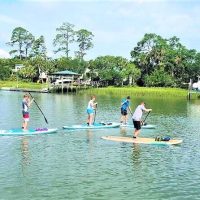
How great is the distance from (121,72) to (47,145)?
3292 inches

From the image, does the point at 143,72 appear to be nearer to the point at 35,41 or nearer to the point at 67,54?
the point at 67,54

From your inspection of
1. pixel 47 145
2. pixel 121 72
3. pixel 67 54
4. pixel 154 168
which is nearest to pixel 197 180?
pixel 154 168

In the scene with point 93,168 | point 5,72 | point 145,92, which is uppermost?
point 5,72

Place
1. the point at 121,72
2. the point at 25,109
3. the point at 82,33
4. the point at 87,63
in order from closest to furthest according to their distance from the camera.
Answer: the point at 25,109, the point at 121,72, the point at 87,63, the point at 82,33

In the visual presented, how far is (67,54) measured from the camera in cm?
13025

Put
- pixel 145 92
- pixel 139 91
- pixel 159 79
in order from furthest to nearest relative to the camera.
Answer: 1. pixel 159 79
2. pixel 139 91
3. pixel 145 92

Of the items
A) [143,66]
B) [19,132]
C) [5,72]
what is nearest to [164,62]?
[143,66]

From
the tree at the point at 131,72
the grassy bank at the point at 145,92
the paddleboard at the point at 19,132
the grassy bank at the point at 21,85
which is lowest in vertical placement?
the paddleboard at the point at 19,132

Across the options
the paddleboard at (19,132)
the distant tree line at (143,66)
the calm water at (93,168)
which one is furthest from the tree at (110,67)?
the paddleboard at (19,132)

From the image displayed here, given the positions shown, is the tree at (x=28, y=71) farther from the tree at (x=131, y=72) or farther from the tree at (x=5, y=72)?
the tree at (x=131, y=72)

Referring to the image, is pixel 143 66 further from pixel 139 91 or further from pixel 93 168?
pixel 93 168

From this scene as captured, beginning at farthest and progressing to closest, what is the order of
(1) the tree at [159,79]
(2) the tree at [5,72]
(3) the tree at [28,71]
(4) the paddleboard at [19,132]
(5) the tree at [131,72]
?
(2) the tree at [5,72] < (3) the tree at [28,71] < (5) the tree at [131,72] < (1) the tree at [159,79] < (4) the paddleboard at [19,132]

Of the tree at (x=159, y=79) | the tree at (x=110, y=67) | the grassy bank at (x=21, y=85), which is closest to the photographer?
the tree at (x=159, y=79)

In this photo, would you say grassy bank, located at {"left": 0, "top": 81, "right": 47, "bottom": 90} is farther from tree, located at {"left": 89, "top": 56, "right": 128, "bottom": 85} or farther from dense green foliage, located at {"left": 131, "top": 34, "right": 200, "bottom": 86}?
dense green foliage, located at {"left": 131, "top": 34, "right": 200, "bottom": 86}
